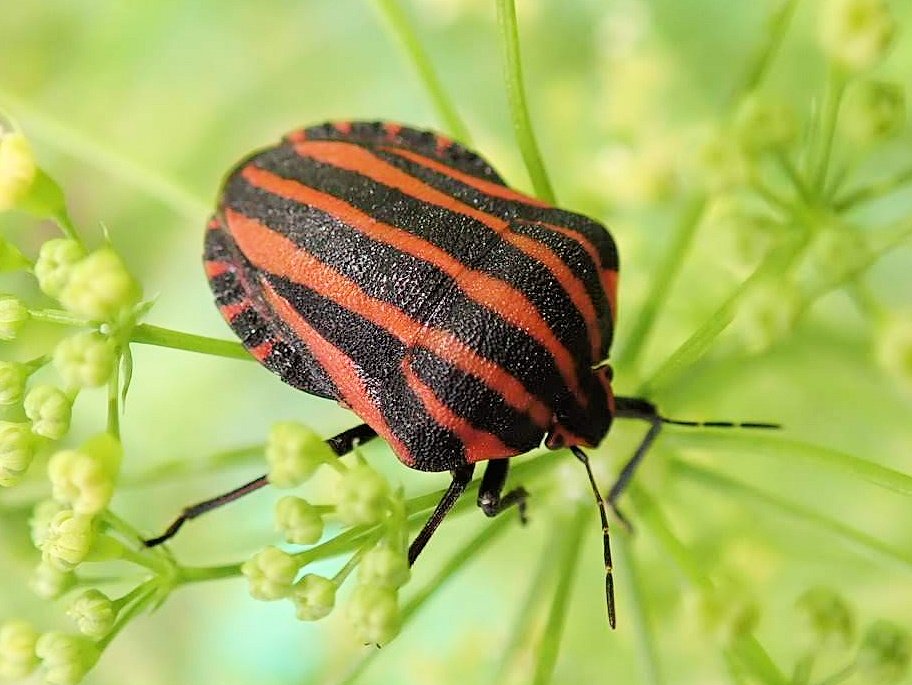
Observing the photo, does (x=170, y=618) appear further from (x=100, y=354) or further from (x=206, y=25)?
(x=100, y=354)

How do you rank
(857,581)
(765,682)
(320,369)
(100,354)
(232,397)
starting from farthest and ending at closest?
(232,397), (857,581), (320,369), (765,682), (100,354)

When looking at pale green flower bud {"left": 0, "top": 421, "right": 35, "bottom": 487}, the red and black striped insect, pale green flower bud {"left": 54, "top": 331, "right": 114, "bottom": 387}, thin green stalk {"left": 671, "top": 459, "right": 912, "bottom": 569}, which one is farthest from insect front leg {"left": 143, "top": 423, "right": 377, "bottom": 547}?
thin green stalk {"left": 671, "top": 459, "right": 912, "bottom": 569}

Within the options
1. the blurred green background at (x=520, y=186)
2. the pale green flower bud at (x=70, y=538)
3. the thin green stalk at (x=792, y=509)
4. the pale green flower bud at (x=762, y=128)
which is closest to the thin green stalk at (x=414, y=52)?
the blurred green background at (x=520, y=186)

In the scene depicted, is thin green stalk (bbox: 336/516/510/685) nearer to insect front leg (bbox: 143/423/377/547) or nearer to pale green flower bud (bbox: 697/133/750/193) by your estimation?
insect front leg (bbox: 143/423/377/547)

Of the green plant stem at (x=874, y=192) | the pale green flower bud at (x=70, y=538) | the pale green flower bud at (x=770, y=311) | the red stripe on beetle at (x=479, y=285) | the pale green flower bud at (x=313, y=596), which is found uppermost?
the green plant stem at (x=874, y=192)

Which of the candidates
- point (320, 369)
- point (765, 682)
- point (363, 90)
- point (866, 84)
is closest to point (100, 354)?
point (320, 369)

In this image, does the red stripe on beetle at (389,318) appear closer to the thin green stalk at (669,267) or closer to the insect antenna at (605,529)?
the insect antenna at (605,529)
